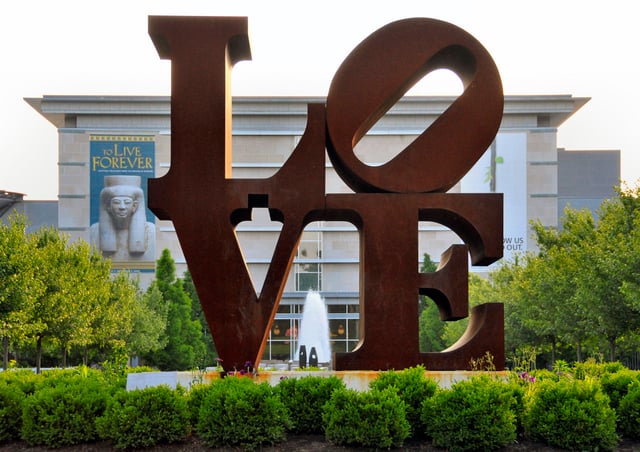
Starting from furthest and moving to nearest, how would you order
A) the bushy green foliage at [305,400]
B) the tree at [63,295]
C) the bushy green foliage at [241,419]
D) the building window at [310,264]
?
1. the building window at [310,264]
2. the tree at [63,295]
3. the bushy green foliage at [305,400]
4. the bushy green foliage at [241,419]

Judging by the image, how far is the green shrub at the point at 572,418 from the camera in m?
8.69

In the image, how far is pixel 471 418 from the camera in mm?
8672

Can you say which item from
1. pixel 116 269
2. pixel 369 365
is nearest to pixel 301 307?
pixel 116 269

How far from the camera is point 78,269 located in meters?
26.2

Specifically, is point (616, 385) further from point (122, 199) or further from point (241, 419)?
point (122, 199)

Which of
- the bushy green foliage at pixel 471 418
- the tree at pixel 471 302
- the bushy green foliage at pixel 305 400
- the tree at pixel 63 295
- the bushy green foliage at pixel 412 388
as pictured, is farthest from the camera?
the tree at pixel 471 302

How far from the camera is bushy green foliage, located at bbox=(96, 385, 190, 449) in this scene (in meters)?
8.80

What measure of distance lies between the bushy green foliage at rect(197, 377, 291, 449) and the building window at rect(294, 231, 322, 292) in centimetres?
4567

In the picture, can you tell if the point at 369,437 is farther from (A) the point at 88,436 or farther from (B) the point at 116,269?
(B) the point at 116,269

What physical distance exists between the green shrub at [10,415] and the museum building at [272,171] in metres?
44.2

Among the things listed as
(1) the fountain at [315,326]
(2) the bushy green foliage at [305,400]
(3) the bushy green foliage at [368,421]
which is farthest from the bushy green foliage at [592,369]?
(1) the fountain at [315,326]

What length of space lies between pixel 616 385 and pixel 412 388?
2774 mm

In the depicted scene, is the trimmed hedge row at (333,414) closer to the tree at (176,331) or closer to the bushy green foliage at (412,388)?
the bushy green foliage at (412,388)

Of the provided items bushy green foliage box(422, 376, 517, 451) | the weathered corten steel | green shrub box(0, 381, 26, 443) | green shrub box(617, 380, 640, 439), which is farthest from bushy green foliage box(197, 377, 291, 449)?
green shrub box(617, 380, 640, 439)
